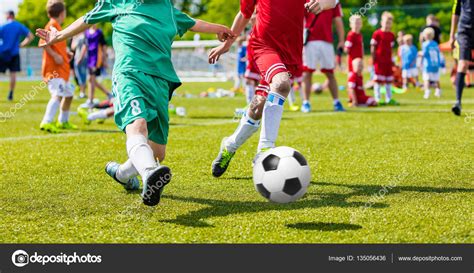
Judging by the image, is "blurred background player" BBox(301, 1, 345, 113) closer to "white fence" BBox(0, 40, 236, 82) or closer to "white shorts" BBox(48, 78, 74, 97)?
"white shorts" BBox(48, 78, 74, 97)

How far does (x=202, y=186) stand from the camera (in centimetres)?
591

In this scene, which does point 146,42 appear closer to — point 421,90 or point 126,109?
point 126,109

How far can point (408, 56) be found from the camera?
2388 cm

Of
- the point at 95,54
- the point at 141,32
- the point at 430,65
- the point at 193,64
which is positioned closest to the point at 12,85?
the point at 95,54

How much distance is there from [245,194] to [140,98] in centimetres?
120

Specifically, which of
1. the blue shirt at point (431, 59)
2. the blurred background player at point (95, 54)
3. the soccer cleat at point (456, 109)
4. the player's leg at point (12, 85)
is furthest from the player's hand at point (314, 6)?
the player's leg at point (12, 85)

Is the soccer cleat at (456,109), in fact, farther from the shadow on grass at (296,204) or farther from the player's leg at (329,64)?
the shadow on grass at (296,204)

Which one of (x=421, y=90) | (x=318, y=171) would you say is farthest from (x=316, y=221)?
(x=421, y=90)

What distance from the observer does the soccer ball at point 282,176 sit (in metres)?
4.68

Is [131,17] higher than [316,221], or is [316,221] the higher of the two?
[131,17]

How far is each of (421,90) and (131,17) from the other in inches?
828

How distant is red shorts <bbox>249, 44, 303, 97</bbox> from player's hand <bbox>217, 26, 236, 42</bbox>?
0.56 meters

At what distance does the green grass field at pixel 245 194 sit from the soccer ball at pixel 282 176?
0.45 feet

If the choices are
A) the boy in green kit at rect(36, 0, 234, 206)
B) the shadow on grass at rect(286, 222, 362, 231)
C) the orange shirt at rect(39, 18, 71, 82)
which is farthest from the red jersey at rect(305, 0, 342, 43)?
the shadow on grass at rect(286, 222, 362, 231)
